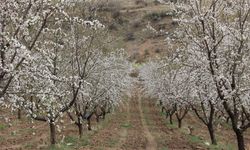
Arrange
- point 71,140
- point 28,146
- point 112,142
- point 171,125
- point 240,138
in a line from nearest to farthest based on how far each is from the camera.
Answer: point 240,138 → point 28,146 → point 71,140 → point 112,142 → point 171,125

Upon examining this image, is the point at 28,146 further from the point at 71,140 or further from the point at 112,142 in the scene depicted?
the point at 112,142

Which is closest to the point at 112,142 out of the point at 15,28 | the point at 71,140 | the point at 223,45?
the point at 71,140

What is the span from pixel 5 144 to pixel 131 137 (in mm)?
9672

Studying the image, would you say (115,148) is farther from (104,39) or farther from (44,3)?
(44,3)

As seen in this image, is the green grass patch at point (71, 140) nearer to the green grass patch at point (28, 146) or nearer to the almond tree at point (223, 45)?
the green grass patch at point (28, 146)

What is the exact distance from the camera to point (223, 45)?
21438mm

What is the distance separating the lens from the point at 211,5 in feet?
67.3

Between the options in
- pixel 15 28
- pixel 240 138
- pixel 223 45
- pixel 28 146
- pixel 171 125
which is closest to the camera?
pixel 15 28

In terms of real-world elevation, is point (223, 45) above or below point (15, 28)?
above

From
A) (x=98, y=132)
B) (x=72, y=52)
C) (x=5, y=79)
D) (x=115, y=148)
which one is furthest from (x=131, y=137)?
(x=5, y=79)

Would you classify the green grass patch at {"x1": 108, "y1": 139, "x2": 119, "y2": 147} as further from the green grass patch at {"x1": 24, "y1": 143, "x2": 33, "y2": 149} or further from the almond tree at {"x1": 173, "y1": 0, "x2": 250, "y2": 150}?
the almond tree at {"x1": 173, "y1": 0, "x2": 250, "y2": 150}

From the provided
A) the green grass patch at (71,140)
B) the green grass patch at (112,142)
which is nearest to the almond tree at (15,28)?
the green grass patch at (71,140)

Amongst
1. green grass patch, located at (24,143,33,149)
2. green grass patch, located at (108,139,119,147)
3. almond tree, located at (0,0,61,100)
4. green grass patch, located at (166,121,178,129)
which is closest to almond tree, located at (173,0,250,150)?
almond tree, located at (0,0,61,100)

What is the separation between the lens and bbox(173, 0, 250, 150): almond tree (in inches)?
772
